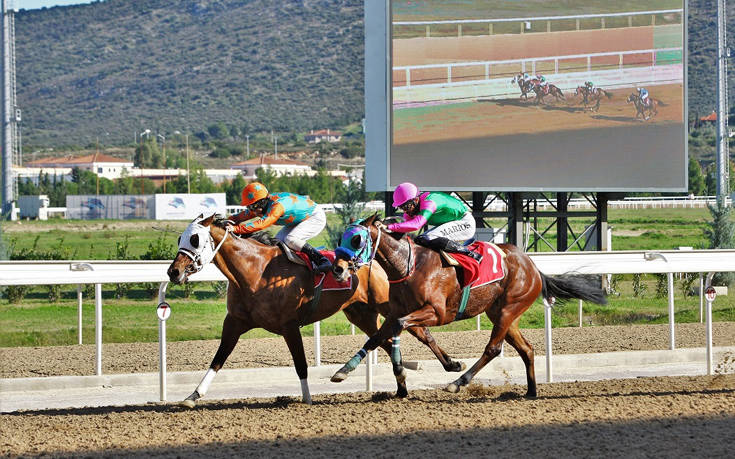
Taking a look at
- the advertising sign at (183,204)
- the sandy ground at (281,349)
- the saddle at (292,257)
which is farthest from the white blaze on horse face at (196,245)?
the advertising sign at (183,204)

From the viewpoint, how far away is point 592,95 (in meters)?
19.4

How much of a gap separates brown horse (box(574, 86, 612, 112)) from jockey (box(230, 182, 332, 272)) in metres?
12.2

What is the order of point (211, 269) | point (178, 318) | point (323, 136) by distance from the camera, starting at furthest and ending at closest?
point (323, 136), point (178, 318), point (211, 269)

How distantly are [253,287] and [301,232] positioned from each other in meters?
0.70

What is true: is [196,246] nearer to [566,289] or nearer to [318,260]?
[318,260]

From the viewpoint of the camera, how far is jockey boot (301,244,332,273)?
25.7 feet

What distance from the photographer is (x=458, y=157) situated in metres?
18.9

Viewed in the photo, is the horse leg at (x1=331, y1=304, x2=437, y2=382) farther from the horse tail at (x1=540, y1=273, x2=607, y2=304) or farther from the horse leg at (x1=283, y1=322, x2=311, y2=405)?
the horse tail at (x1=540, y1=273, x2=607, y2=304)

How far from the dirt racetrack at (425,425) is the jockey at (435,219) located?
1.23 meters

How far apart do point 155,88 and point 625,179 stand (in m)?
170

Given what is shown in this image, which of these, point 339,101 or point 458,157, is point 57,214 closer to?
point 458,157

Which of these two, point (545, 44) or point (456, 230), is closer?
point (456, 230)

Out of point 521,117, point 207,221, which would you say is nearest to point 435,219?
point 207,221

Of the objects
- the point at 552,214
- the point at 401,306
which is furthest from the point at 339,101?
the point at 401,306
